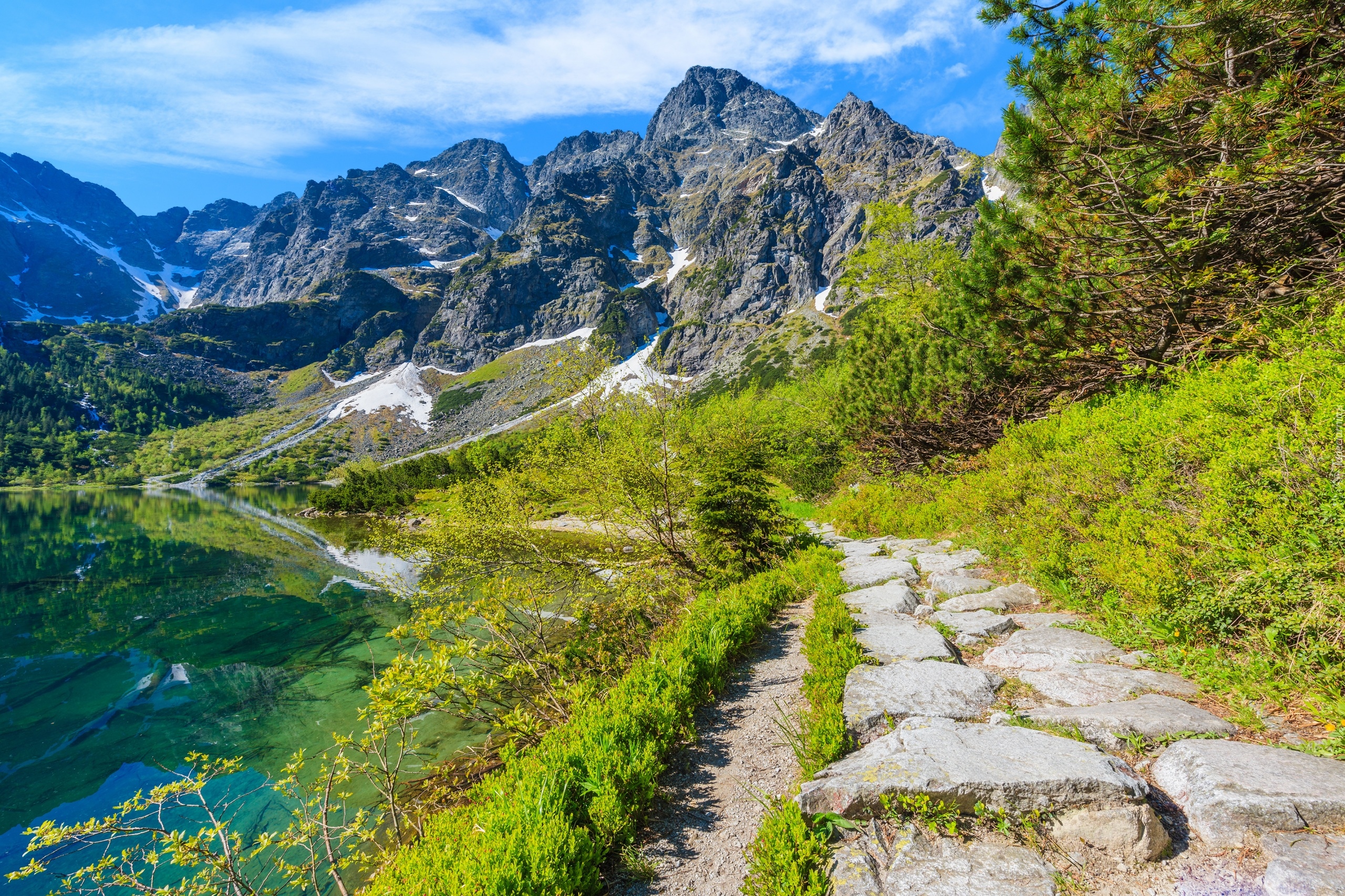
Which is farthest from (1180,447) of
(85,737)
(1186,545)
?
(85,737)

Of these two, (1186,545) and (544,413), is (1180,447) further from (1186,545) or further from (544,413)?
(544,413)

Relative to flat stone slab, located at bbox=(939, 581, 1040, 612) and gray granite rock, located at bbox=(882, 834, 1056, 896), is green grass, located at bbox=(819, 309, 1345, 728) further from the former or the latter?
gray granite rock, located at bbox=(882, 834, 1056, 896)

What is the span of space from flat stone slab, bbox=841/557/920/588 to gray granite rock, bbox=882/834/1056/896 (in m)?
6.40

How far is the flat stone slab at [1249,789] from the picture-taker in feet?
8.79

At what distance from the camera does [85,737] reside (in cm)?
1188

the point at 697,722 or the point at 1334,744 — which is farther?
the point at 697,722

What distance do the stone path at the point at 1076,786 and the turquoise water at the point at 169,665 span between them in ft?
28.9

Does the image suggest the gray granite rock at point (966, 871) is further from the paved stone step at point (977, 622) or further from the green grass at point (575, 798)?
the paved stone step at point (977, 622)

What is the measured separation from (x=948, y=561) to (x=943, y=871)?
7.92 metres

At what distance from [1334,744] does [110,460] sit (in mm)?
251859

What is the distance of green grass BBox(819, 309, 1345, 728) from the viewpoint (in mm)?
3785

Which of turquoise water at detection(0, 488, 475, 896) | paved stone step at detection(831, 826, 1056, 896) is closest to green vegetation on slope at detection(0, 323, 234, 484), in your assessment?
turquoise water at detection(0, 488, 475, 896)

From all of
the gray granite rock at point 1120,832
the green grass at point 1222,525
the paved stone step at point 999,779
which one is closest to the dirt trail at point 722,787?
the paved stone step at point 999,779

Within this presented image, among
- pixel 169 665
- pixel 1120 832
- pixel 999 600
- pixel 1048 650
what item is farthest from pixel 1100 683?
pixel 169 665
